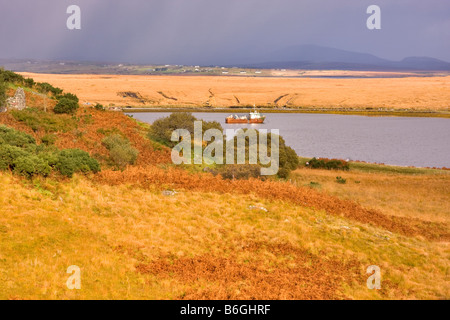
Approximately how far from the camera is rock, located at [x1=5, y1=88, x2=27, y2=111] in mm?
28797

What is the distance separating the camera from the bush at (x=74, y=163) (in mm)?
17516

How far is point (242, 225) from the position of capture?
14.7m

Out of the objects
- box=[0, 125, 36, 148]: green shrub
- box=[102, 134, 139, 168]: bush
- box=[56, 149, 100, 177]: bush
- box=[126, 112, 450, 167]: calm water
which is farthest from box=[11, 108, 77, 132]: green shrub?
box=[126, 112, 450, 167]: calm water

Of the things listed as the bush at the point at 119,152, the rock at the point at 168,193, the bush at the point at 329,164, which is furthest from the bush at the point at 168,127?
the rock at the point at 168,193

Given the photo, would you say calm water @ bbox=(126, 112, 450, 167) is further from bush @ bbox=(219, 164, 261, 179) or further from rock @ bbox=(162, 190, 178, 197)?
rock @ bbox=(162, 190, 178, 197)

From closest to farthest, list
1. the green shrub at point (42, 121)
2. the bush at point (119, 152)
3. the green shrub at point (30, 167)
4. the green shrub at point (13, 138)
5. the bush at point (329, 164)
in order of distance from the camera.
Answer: the green shrub at point (30, 167) → the green shrub at point (13, 138) → the bush at point (119, 152) → the green shrub at point (42, 121) → the bush at point (329, 164)

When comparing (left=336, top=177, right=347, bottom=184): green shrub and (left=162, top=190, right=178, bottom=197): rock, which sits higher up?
(left=162, top=190, right=178, bottom=197): rock

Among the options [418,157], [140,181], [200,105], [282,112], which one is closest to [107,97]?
[200,105]

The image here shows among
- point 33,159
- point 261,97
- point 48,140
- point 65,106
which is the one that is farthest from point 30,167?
point 261,97

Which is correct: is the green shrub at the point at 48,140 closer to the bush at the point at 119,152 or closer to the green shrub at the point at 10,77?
the bush at the point at 119,152

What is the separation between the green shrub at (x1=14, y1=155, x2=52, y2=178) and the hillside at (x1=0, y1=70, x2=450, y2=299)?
0.94ft

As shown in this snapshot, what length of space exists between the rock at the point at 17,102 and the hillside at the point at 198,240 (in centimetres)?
997

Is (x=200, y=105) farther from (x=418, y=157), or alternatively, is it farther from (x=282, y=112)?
(x=418, y=157)
